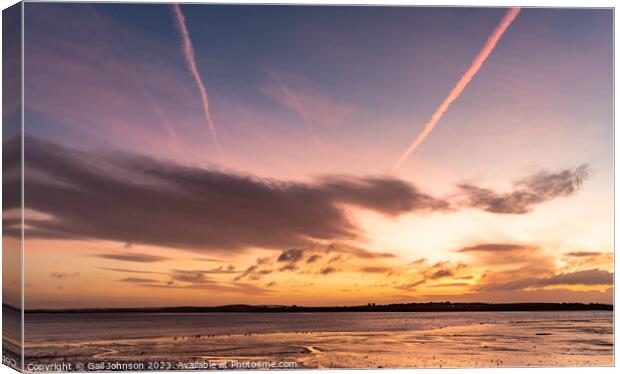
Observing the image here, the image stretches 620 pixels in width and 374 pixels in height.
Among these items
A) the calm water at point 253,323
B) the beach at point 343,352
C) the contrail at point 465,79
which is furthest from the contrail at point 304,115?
the beach at point 343,352

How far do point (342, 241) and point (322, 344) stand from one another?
4.33 feet

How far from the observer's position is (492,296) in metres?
11.6

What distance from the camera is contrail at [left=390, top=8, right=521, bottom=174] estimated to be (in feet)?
34.7

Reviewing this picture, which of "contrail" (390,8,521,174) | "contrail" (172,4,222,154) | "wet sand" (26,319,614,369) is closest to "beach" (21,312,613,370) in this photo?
"wet sand" (26,319,614,369)

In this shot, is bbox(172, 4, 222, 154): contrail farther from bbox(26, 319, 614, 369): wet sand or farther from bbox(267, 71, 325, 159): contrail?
bbox(26, 319, 614, 369): wet sand

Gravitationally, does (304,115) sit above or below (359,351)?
above

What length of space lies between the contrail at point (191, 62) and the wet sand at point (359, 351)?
2.52m

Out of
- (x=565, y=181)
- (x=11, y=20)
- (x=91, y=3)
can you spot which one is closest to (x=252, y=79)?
(x=91, y=3)

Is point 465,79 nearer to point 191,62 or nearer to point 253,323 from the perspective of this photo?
point 191,62

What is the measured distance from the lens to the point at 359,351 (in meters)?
10.7

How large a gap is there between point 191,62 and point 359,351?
156 inches

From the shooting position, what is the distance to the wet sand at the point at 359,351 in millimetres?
10414

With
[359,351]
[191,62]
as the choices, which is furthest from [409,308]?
A: [191,62]

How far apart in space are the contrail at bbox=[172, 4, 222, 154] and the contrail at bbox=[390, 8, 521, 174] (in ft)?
7.33
